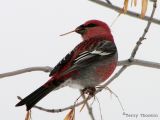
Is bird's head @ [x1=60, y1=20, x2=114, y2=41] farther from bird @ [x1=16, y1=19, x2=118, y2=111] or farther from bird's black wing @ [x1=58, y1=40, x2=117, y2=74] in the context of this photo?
bird's black wing @ [x1=58, y1=40, x2=117, y2=74]

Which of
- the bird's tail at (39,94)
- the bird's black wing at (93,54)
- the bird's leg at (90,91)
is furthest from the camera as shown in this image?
the bird's black wing at (93,54)

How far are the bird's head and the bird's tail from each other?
0.68 m

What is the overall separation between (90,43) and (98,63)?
0.19 meters

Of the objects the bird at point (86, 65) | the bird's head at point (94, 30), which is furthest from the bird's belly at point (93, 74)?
the bird's head at point (94, 30)

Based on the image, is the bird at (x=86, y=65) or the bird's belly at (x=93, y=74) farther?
the bird's belly at (x=93, y=74)

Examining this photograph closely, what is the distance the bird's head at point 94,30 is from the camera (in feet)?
11.0

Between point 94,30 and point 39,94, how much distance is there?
1012 mm

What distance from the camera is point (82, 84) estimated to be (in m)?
3.09

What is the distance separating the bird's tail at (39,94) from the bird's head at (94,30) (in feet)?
2.24

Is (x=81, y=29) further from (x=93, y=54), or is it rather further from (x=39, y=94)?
(x=39, y=94)

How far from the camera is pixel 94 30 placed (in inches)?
135

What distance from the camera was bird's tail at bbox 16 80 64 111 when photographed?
2410 mm

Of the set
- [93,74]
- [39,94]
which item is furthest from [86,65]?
[39,94]

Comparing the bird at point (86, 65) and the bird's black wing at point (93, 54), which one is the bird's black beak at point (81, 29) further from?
the bird's black wing at point (93, 54)
